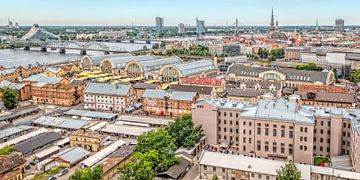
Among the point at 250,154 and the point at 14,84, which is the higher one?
the point at 14,84

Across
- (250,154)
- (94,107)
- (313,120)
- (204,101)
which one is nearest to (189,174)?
(250,154)

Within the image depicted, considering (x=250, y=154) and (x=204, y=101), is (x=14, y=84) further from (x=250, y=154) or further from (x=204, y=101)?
(x=250, y=154)

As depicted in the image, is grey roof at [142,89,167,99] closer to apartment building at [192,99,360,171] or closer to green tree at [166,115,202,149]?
green tree at [166,115,202,149]

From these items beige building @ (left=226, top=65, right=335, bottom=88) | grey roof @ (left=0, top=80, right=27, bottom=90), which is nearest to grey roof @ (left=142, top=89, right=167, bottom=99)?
beige building @ (left=226, top=65, right=335, bottom=88)

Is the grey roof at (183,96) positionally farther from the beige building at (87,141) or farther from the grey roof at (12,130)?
the grey roof at (12,130)

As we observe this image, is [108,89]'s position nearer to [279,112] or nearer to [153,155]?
[153,155]

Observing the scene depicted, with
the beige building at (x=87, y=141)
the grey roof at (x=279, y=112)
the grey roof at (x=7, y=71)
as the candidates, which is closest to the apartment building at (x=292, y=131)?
the grey roof at (x=279, y=112)

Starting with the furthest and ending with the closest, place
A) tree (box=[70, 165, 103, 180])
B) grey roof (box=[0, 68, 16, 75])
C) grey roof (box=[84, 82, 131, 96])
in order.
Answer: grey roof (box=[0, 68, 16, 75]), grey roof (box=[84, 82, 131, 96]), tree (box=[70, 165, 103, 180])
